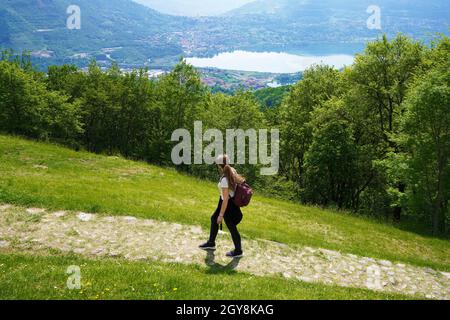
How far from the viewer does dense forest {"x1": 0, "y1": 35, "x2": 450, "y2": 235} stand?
82.7 feet

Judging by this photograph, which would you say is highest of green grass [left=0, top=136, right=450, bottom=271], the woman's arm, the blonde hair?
the blonde hair

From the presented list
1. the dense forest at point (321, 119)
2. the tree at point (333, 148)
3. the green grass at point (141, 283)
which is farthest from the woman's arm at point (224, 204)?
the tree at point (333, 148)

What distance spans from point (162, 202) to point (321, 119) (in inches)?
914

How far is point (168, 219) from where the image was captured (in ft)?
51.3

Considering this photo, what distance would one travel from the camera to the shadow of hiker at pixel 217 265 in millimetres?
11156

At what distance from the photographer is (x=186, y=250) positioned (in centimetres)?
1265

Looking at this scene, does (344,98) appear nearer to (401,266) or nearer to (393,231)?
(393,231)

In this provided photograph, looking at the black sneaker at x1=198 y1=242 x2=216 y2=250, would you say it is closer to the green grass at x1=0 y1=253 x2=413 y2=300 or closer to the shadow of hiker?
the shadow of hiker

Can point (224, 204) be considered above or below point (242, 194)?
below

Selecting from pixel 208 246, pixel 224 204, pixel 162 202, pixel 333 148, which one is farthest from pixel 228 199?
pixel 333 148

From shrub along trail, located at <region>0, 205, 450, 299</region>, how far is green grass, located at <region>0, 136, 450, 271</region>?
89cm

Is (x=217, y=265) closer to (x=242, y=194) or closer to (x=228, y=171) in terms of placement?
(x=242, y=194)

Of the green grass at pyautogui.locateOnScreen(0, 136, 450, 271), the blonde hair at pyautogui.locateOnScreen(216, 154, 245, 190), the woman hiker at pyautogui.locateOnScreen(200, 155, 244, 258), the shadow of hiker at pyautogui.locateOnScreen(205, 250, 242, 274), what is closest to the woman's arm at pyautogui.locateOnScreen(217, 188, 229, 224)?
the woman hiker at pyautogui.locateOnScreen(200, 155, 244, 258)
